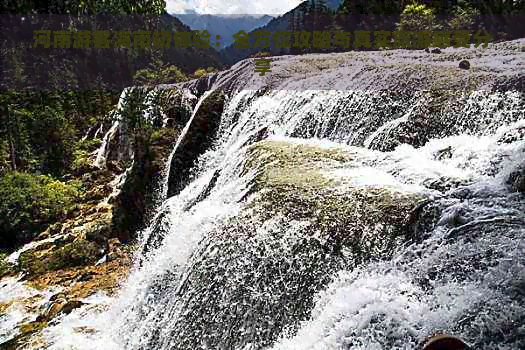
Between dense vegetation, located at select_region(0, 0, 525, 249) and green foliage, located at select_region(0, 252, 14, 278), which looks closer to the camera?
green foliage, located at select_region(0, 252, 14, 278)

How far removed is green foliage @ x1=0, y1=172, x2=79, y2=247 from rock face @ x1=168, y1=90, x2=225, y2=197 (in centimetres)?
737

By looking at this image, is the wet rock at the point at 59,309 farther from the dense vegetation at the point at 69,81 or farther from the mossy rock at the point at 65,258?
the dense vegetation at the point at 69,81

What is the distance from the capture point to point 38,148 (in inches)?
1037

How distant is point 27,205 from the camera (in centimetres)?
1894

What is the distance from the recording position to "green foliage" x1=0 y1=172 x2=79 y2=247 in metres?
18.0

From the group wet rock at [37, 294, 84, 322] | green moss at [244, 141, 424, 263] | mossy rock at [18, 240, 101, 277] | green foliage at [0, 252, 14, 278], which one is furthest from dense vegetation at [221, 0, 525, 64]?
green moss at [244, 141, 424, 263]

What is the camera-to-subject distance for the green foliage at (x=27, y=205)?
59.1ft

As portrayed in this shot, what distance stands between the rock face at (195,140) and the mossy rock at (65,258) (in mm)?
2828

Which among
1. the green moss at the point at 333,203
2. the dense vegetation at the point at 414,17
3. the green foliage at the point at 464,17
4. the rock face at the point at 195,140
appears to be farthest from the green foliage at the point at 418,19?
the green moss at the point at 333,203

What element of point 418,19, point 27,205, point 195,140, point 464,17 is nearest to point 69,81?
point 27,205

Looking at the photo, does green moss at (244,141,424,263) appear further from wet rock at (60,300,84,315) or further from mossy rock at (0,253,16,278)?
mossy rock at (0,253,16,278)

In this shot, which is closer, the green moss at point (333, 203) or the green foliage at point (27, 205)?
the green moss at point (333, 203)

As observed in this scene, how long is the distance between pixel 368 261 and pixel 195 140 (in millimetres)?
9607

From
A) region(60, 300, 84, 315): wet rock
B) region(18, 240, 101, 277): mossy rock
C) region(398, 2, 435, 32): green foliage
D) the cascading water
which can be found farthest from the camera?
region(398, 2, 435, 32): green foliage
